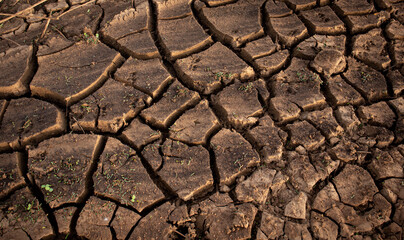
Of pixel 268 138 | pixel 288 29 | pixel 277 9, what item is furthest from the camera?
pixel 277 9

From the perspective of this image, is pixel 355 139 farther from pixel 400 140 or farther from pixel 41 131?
pixel 41 131

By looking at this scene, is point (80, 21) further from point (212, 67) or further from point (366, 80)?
point (366, 80)

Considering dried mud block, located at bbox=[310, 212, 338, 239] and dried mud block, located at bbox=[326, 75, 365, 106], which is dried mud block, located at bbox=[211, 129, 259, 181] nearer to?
dried mud block, located at bbox=[310, 212, 338, 239]

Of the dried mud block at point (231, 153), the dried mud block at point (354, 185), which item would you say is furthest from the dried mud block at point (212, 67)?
the dried mud block at point (354, 185)

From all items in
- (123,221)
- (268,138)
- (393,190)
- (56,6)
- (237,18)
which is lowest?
(393,190)

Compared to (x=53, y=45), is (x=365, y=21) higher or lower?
lower

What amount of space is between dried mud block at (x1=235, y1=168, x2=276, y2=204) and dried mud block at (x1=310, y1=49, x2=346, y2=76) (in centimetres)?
112

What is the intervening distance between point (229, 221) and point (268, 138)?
0.71 m

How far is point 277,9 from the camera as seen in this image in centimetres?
299

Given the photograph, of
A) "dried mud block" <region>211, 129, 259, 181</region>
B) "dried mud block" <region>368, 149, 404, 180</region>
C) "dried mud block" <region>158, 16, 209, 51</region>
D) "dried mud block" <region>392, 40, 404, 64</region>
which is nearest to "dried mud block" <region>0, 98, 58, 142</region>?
"dried mud block" <region>158, 16, 209, 51</region>

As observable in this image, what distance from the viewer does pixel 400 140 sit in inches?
88.6

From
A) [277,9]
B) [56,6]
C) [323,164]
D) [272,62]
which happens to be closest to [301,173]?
[323,164]

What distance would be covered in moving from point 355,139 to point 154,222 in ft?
5.39

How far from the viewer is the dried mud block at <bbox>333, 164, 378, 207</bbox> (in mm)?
1993
